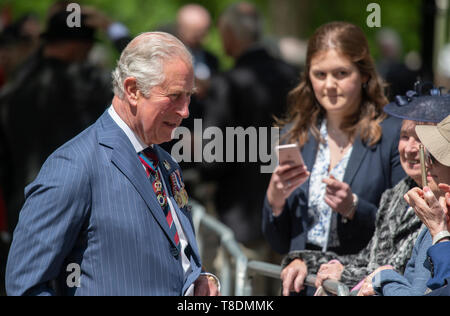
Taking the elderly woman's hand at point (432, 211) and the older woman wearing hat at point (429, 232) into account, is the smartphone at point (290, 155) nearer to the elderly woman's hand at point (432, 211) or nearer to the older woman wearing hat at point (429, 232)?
the older woman wearing hat at point (429, 232)

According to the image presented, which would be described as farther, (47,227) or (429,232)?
(429,232)

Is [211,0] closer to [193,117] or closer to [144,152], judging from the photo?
[193,117]

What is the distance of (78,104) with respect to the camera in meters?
6.67

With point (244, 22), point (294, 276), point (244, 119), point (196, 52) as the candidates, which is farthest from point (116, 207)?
point (196, 52)

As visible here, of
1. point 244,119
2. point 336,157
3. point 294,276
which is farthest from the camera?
point 244,119

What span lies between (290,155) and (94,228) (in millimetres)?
1386

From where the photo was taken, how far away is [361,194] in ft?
14.2

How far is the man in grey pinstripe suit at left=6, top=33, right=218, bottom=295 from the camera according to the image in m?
3.02

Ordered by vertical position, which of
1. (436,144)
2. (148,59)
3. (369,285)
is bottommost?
(369,285)

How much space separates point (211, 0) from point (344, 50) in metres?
12.6

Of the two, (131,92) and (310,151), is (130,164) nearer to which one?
(131,92)

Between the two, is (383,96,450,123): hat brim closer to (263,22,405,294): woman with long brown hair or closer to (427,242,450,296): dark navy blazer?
(263,22,405,294): woman with long brown hair

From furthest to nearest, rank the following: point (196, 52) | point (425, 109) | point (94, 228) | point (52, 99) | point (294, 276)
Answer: point (196, 52) < point (52, 99) < point (294, 276) < point (425, 109) < point (94, 228)

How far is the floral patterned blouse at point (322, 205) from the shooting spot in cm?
432
